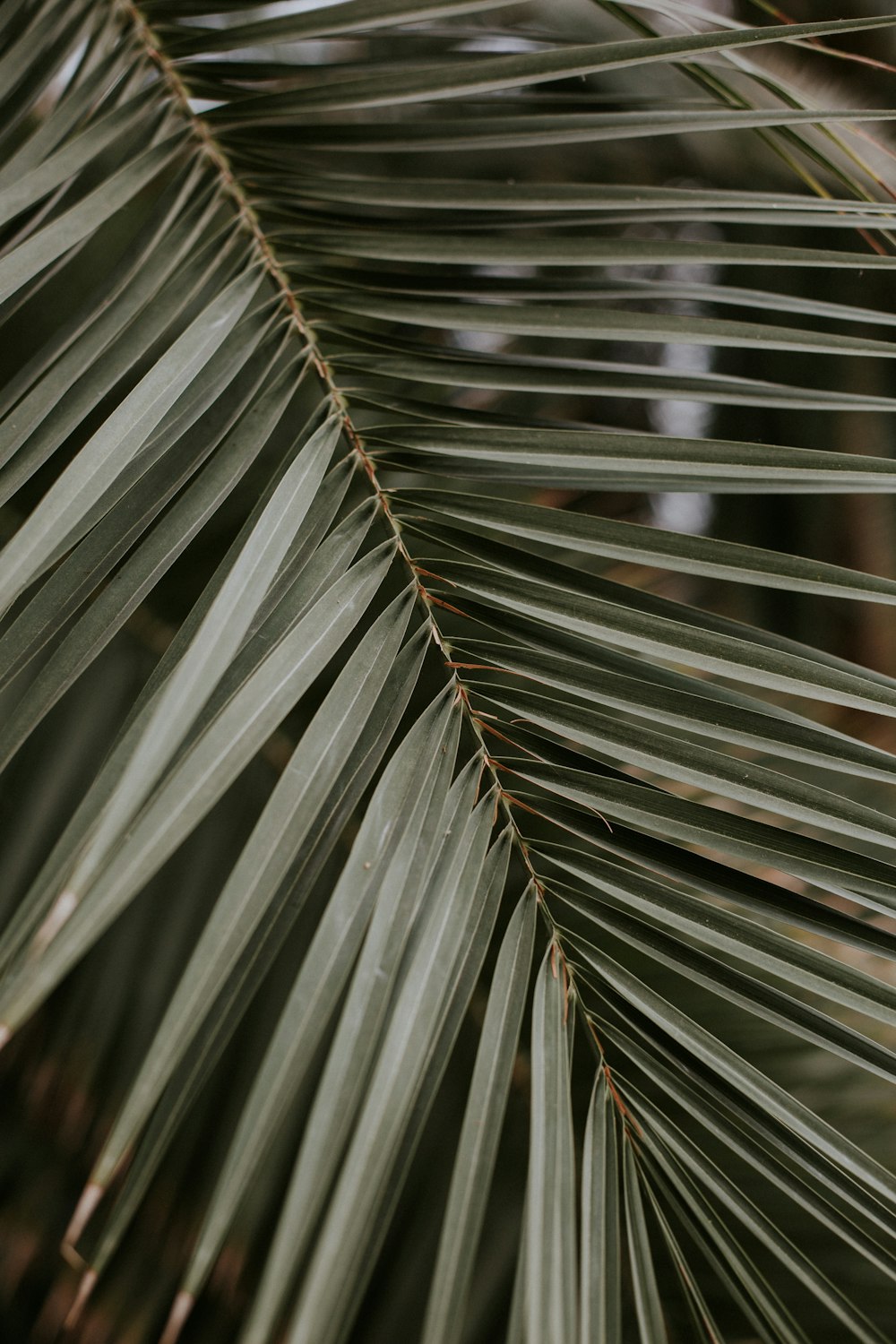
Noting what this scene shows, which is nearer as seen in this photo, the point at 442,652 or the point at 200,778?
the point at 200,778

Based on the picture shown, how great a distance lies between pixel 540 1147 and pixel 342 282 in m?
0.49

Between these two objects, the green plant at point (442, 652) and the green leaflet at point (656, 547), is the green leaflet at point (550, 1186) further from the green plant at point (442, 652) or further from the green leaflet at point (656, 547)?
the green leaflet at point (656, 547)

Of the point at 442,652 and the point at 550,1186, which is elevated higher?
the point at 442,652

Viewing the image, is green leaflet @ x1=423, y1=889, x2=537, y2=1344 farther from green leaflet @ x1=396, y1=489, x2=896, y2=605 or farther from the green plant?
green leaflet @ x1=396, y1=489, x2=896, y2=605

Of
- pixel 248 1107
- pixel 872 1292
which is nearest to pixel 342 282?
pixel 248 1107

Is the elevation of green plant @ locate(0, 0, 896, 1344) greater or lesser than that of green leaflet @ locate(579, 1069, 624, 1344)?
greater

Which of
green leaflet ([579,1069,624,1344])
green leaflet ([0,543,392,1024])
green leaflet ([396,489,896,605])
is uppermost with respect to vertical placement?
green leaflet ([396,489,896,605])

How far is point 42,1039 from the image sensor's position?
2.47ft

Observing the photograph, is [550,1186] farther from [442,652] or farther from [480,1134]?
[442,652]

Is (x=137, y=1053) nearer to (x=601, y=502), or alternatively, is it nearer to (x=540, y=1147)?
(x=540, y=1147)

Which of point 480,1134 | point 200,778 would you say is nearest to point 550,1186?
point 480,1134

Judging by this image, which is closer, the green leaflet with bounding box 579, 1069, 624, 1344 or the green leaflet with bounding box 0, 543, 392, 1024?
the green leaflet with bounding box 0, 543, 392, 1024

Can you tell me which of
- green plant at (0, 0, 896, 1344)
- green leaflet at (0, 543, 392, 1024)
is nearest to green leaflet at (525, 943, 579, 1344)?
green plant at (0, 0, 896, 1344)

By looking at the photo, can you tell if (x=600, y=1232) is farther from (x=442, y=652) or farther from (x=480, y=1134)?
(x=442, y=652)
